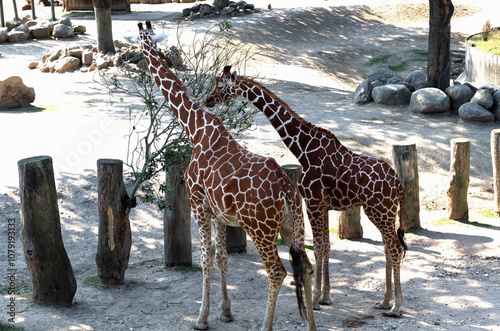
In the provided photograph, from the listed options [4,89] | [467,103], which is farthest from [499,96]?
[4,89]

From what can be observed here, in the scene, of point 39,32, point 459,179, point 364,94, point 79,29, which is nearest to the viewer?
point 459,179

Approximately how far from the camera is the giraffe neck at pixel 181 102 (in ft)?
18.2

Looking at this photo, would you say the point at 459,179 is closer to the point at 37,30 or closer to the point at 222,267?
the point at 222,267

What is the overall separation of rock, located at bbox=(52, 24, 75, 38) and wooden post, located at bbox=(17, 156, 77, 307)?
1810 centimetres

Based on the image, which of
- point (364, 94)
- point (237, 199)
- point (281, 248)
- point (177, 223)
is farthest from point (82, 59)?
point (237, 199)

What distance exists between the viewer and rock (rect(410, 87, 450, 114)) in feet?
43.0

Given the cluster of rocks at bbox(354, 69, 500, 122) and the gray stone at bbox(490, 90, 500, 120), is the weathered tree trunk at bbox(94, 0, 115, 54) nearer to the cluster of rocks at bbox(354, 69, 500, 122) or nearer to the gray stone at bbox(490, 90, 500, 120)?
the cluster of rocks at bbox(354, 69, 500, 122)

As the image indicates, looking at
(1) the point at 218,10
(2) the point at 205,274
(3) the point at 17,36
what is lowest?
(2) the point at 205,274

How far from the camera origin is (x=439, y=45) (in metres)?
14.5

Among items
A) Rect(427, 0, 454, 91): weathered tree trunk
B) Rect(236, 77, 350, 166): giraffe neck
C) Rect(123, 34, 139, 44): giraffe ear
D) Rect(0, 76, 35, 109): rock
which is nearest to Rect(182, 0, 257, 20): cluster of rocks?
Rect(0, 76, 35, 109): rock

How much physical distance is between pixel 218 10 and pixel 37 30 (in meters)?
8.40

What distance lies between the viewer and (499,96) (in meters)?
12.8

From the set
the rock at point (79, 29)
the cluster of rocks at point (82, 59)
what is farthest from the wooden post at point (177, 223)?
the rock at point (79, 29)

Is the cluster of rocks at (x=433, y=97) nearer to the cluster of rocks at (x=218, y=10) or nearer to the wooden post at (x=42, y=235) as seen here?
the wooden post at (x=42, y=235)
